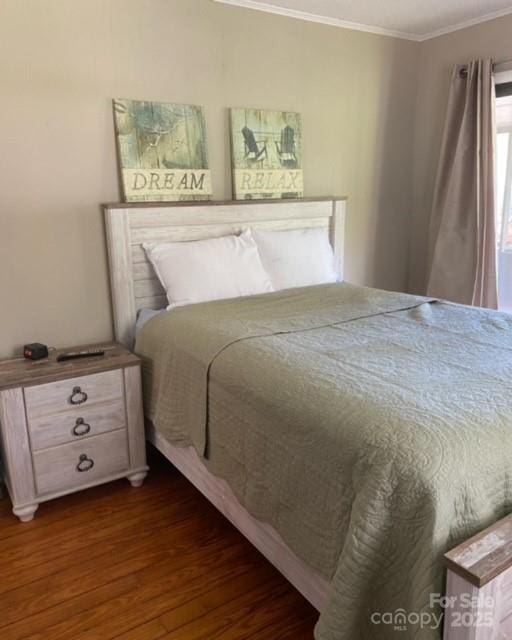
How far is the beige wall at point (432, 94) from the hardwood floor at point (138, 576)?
2464 millimetres

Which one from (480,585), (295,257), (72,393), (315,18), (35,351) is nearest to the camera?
(480,585)

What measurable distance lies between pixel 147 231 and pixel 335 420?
5.20 feet

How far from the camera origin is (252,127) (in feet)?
9.26

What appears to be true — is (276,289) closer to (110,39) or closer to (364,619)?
(110,39)

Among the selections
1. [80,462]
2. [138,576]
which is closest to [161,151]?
[80,462]

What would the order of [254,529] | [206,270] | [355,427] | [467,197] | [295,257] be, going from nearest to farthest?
[355,427], [254,529], [206,270], [295,257], [467,197]

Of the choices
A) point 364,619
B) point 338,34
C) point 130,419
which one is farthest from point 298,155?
point 364,619

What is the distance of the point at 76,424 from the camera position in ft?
6.97

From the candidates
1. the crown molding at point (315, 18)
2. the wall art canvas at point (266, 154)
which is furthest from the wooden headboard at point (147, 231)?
the crown molding at point (315, 18)

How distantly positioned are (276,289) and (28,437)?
138cm

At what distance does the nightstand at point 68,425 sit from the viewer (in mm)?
2004

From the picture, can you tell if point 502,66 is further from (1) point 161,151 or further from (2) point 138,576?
(2) point 138,576

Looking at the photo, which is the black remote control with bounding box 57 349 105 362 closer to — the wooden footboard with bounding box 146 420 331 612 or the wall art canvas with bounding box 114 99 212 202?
the wooden footboard with bounding box 146 420 331 612

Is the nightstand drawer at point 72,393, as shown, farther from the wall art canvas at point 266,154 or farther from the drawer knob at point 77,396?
the wall art canvas at point 266,154
